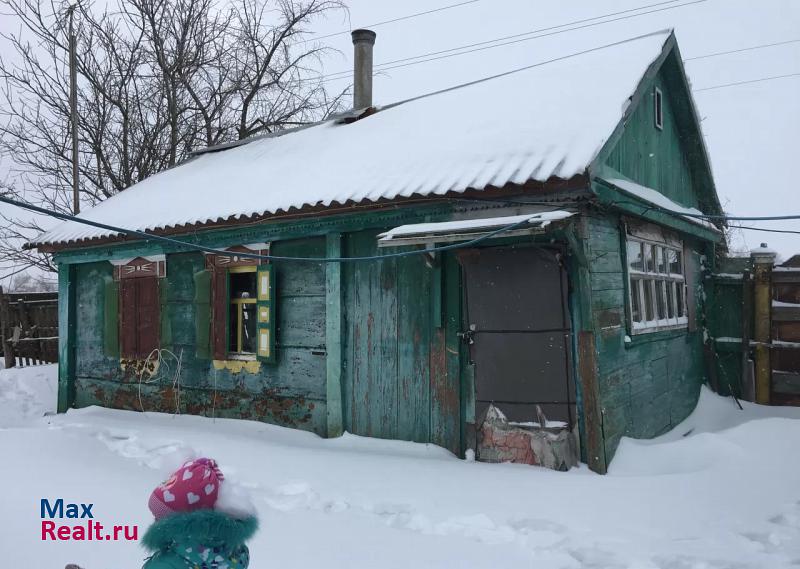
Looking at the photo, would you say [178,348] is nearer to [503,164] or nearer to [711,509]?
[503,164]

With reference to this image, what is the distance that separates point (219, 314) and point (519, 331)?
4009mm

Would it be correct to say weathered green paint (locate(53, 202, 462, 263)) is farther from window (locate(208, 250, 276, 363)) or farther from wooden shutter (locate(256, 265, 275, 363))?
wooden shutter (locate(256, 265, 275, 363))

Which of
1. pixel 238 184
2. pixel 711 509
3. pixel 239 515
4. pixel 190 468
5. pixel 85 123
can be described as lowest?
pixel 711 509

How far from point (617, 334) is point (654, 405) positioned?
4.85 feet

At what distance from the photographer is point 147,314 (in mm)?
8977

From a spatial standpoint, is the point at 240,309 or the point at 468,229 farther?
the point at 240,309

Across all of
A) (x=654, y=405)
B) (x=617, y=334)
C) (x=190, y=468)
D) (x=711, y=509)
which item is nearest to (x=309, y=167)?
(x=617, y=334)

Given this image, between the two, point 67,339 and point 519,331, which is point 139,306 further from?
point 519,331

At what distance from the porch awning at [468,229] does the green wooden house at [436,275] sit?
0.03 m

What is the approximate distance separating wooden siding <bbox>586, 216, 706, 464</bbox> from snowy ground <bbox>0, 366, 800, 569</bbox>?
33 centimetres

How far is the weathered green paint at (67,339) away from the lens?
33.0 ft

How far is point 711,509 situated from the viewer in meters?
4.53

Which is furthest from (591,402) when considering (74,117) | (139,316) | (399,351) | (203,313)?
(74,117)

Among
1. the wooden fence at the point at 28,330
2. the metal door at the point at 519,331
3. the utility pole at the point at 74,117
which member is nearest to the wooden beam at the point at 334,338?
the metal door at the point at 519,331
